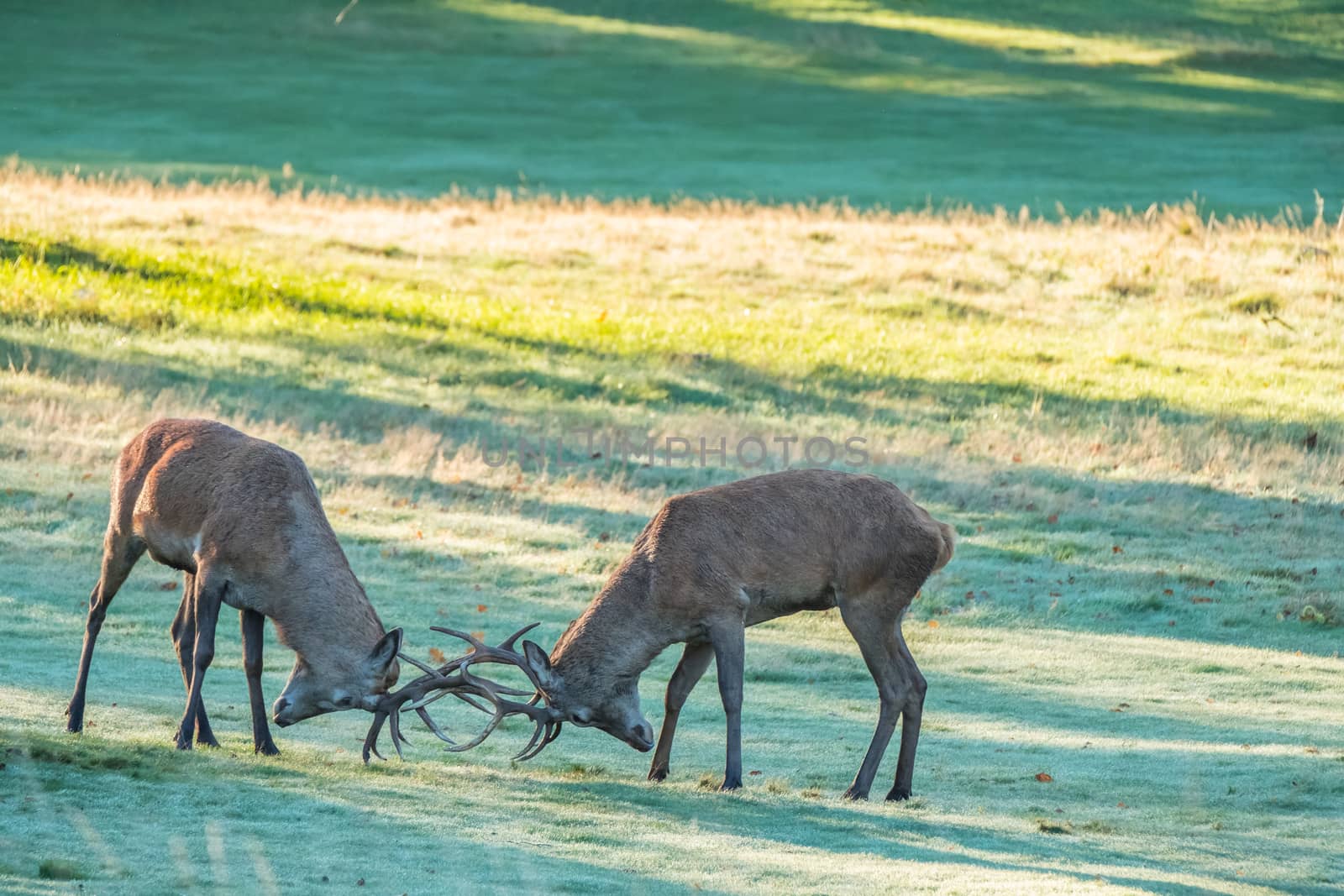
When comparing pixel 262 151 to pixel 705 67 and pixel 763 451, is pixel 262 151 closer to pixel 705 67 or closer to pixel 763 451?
pixel 705 67

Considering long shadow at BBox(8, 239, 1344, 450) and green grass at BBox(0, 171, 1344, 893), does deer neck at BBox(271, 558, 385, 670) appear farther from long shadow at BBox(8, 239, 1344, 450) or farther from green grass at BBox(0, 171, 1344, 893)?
long shadow at BBox(8, 239, 1344, 450)

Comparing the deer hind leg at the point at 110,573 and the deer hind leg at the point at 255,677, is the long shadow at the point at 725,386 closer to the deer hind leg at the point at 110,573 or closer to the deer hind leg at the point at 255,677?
the deer hind leg at the point at 110,573

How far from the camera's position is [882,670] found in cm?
993

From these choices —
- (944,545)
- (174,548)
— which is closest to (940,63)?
(944,545)

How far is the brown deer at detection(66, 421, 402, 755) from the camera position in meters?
9.26

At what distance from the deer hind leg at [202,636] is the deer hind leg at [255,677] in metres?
0.21

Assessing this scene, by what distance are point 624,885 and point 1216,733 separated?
5.75m

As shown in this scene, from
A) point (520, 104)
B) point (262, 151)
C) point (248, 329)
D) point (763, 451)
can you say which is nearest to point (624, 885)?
point (763, 451)

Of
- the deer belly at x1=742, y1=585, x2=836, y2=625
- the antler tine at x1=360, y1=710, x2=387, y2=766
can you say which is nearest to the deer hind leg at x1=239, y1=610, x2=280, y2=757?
the antler tine at x1=360, y1=710, x2=387, y2=766

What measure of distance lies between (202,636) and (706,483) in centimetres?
1114

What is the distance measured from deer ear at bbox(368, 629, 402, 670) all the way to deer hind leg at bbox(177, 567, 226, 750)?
38.6 inches

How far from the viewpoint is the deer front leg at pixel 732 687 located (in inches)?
380

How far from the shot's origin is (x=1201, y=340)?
2948 cm

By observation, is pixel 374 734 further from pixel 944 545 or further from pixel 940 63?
pixel 940 63
